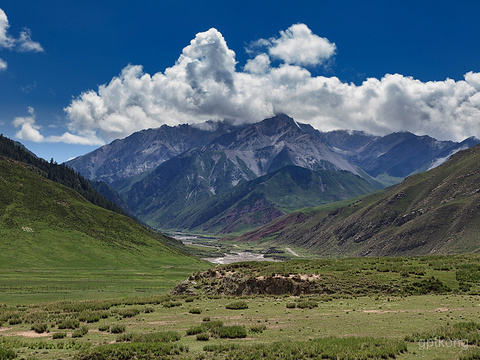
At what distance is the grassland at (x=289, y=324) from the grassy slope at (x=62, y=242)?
60030mm

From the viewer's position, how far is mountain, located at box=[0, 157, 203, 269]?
428ft

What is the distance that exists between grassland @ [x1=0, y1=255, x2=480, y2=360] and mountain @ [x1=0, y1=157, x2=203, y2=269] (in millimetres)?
97627

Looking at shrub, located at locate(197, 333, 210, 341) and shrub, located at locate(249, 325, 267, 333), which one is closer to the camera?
shrub, located at locate(197, 333, 210, 341)

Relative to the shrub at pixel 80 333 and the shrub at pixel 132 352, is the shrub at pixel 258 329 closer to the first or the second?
the shrub at pixel 132 352

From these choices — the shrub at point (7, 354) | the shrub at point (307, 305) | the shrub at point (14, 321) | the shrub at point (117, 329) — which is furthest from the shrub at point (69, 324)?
the shrub at point (307, 305)

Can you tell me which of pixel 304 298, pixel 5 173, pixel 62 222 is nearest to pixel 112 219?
pixel 62 222

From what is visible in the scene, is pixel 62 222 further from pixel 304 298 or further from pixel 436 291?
pixel 436 291

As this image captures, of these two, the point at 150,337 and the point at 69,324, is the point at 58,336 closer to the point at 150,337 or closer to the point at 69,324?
the point at 69,324

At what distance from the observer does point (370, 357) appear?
20.7 metres

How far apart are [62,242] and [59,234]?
749 cm

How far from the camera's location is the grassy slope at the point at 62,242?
11570 cm

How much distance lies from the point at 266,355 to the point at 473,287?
38.0 meters

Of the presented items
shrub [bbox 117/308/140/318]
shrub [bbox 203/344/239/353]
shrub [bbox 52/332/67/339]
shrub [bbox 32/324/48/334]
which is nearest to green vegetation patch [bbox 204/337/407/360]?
shrub [bbox 203/344/239/353]

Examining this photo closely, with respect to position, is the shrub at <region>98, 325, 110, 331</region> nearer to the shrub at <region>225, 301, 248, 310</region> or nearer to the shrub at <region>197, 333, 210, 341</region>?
the shrub at <region>197, 333, 210, 341</region>
